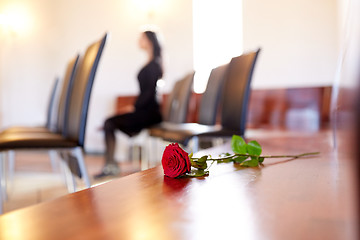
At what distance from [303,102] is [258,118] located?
1.61 feet

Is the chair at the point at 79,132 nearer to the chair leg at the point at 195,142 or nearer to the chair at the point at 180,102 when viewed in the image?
the chair leg at the point at 195,142

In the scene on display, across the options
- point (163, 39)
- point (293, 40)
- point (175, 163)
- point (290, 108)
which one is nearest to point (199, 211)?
point (175, 163)

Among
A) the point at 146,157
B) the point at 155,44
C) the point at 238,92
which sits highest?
the point at 155,44

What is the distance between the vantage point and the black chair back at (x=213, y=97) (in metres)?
2.34

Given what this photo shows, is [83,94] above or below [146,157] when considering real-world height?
above

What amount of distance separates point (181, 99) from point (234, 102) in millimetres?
821

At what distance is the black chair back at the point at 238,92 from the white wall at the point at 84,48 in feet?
9.17

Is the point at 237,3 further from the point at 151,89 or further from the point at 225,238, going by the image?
the point at 225,238

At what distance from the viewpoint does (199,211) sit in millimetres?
350

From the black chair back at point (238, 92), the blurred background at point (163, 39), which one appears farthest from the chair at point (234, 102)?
the blurred background at point (163, 39)

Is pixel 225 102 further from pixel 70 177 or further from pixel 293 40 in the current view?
pixel 293 40

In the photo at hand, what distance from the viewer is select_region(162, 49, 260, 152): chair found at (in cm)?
189

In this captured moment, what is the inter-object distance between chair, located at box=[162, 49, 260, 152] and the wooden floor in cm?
95

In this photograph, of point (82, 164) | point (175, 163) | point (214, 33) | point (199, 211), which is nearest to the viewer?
point (199, 211)
